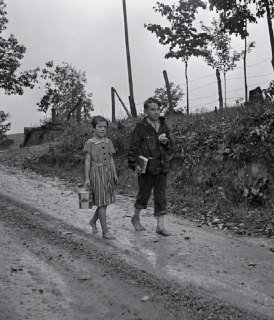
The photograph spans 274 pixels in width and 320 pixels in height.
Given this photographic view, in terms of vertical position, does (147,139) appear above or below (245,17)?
below

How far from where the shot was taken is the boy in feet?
22.9

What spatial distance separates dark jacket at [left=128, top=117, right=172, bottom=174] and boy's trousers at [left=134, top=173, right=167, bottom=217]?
0.17 metres

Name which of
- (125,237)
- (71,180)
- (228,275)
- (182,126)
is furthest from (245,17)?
(228,275)

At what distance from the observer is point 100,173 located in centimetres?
693

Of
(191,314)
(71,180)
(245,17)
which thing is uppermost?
(245,17)

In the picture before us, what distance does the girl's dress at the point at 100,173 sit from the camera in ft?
22.6

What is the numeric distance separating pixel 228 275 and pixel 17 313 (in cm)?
236

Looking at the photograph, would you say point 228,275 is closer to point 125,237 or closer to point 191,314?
point 191,314

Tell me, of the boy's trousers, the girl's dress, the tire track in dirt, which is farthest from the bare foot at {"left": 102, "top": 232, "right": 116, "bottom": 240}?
the boy's trousers

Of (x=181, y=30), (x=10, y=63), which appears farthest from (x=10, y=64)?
(x=181, y=30)

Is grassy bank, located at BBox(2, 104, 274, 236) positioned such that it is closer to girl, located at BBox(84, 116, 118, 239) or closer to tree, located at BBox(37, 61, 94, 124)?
girl, located at BBox(84, 116, 118, 239)

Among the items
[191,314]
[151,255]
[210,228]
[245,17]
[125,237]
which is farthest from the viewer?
[245,17]

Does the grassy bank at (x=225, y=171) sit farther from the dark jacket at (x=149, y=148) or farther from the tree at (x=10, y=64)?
the tree at (x=10, y=64)

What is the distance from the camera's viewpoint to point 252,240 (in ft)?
23.1
